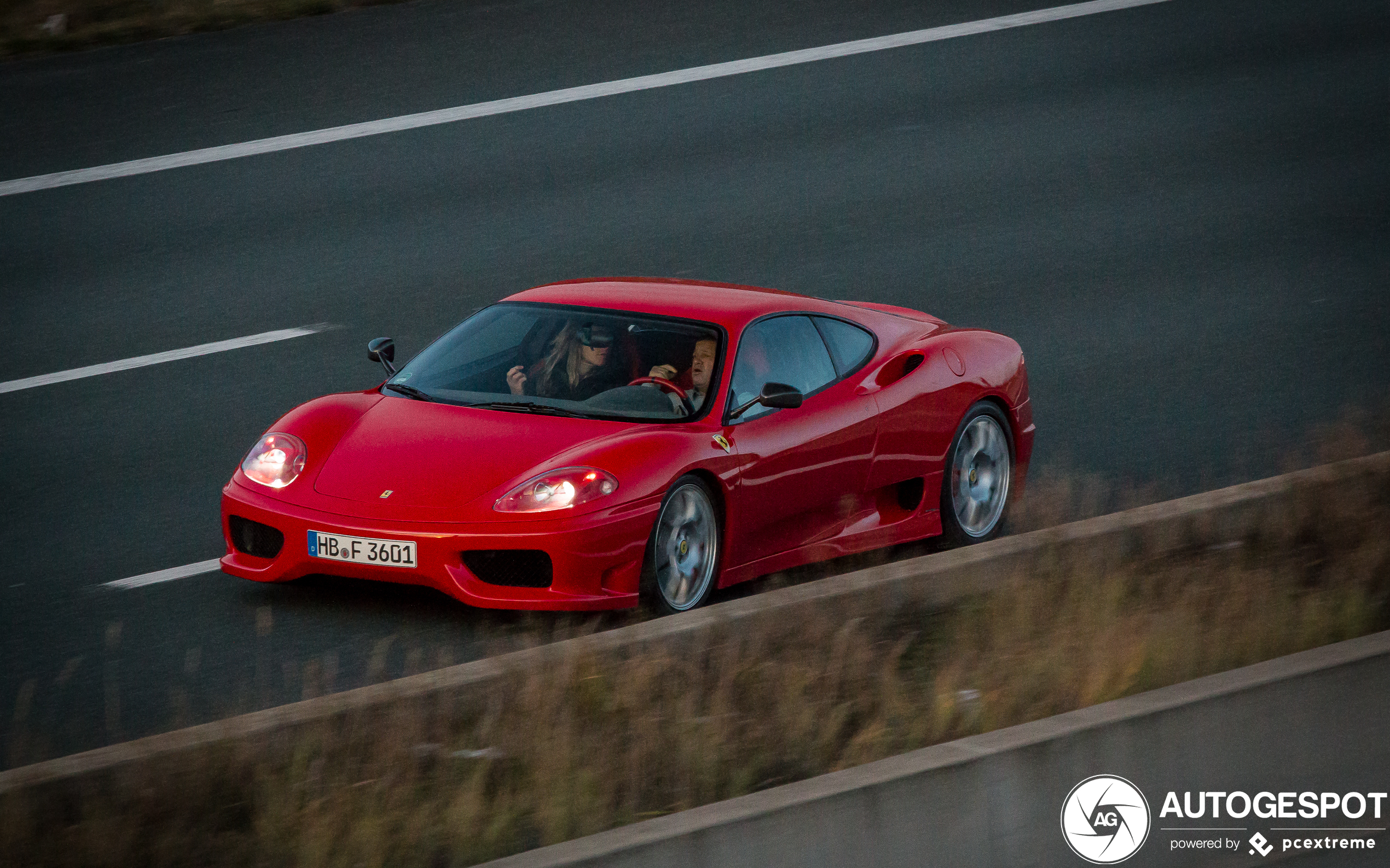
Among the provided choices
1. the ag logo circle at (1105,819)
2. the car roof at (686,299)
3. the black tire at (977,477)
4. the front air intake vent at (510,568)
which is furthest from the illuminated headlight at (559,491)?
the ag logo circle at (1105,819)

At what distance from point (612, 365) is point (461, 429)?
0.79 m

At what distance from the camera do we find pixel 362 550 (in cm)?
731

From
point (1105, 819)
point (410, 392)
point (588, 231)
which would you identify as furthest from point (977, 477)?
point (588, 231)

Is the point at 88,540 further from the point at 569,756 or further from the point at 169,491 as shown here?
the point at 569,756

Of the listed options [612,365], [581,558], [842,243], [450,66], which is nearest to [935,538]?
[612,365]

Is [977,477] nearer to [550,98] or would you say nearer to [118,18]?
[550,98]

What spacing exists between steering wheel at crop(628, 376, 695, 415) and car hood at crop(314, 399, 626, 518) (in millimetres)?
355

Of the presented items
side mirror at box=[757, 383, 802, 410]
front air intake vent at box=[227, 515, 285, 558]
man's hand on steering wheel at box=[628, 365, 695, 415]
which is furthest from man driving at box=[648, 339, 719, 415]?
front air intake vent at box=[227, 515, 285, 558]

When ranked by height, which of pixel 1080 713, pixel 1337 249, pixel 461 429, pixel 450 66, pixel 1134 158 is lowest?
pixel 1080 713

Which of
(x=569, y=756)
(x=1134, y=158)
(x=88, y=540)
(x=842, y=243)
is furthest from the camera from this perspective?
(x=1134, y=158)

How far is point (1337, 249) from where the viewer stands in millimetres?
14055

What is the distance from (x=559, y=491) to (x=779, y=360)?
159 centimetres

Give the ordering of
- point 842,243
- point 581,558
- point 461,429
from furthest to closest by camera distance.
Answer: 1. point 842,243
2. point 461,429
3. point 581,558

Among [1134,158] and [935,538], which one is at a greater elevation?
[1134,158]
